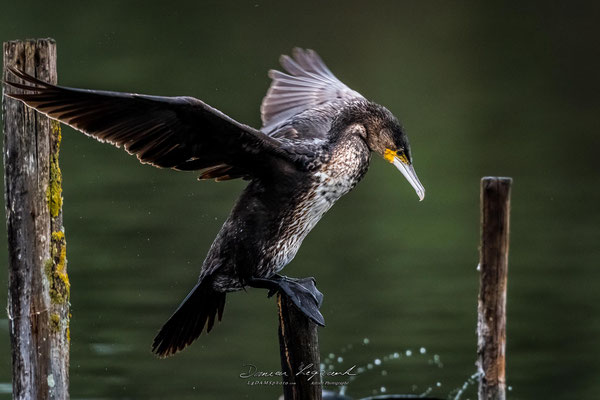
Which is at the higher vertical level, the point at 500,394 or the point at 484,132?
the point at 484,132

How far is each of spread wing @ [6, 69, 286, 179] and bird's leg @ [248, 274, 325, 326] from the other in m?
0.44

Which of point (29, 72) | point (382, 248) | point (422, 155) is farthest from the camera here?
point (422, 155)

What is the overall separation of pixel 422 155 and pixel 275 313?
4.15 meters

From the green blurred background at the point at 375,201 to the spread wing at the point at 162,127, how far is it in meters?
2.84

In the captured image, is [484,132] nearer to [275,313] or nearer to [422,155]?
[422,155]

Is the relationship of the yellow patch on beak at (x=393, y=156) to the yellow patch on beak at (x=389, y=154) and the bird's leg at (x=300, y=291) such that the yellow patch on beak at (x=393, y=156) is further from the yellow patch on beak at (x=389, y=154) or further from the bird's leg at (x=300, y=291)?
the bird's leg at (x=300, y=291)

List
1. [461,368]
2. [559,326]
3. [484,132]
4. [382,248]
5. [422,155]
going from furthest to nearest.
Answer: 1. [484,132]
2. [422,155]
3. [382,248]
4. [559,326]
5. [461,368]

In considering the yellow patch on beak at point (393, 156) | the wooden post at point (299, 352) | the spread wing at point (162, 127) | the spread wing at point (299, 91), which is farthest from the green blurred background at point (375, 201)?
the spread wing at point (162, 127)

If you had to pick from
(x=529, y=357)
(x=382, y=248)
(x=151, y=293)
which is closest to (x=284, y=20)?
(x=382, y=248)

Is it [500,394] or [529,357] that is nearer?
[500,394]

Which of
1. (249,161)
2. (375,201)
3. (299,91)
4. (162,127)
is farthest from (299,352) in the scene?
(375,201)

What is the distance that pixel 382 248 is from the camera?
31.3 ft

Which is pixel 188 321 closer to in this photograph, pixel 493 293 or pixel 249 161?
pixel 249 161

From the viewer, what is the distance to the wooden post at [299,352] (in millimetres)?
4367
